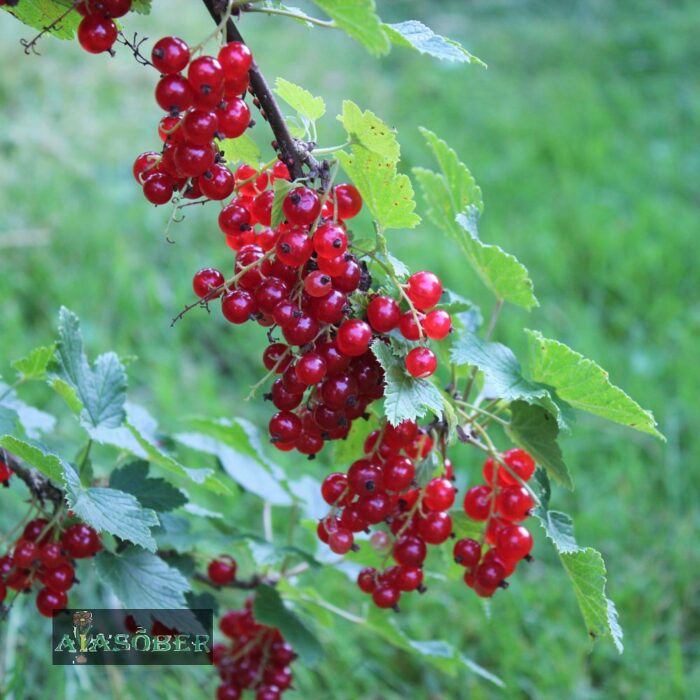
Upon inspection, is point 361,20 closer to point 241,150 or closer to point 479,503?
point 241,150

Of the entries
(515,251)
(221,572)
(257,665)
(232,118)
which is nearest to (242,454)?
(221,572)

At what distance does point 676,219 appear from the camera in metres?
2.94

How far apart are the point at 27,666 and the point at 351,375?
1039mm

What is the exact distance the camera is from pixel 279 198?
0.82 metres

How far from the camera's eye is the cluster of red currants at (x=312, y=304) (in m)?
0.81

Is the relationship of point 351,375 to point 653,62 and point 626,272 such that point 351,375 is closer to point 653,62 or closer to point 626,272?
point 626,272

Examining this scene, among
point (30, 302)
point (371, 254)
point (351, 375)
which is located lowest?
point (30, 302)

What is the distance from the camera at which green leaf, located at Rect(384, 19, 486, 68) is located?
75 centimetres

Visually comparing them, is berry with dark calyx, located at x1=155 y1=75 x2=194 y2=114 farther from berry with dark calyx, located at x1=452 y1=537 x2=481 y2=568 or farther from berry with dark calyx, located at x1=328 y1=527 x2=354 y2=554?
berry with dark calyx, located at x1=452 y1=537 x2=481 y2=568

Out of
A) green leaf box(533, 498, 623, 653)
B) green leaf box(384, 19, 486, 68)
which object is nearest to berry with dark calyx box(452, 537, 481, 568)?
green leaf box(533, 498, 623, 653)

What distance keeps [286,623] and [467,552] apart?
31 centimetres

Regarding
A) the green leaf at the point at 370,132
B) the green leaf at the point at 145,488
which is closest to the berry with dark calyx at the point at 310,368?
the green leaf at the point at 370,132

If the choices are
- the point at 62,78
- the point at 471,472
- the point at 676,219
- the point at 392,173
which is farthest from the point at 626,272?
the point at 62,78

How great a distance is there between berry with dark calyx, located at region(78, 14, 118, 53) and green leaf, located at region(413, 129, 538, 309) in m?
0.37
